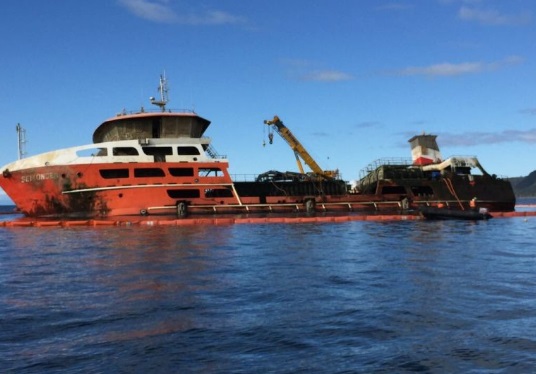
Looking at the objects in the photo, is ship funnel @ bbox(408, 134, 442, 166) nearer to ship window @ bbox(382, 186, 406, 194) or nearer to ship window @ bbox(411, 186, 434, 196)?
ship window @ bbox(411, 186, 434, 196)

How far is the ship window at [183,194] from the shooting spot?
38.7 metres

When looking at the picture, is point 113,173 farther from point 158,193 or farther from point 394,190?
point 394,190

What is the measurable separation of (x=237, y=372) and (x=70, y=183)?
3471 cm

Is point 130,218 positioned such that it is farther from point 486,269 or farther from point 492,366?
point 492,366

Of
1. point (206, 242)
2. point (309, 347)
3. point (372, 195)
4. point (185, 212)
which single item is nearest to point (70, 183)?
point (185, 212)

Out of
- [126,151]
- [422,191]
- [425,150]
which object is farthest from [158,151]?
[425,150]

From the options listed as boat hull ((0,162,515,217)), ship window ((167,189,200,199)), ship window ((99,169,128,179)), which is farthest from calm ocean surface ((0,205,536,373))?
ship window ((167,189,200,199))

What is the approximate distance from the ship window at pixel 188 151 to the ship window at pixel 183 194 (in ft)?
11.0

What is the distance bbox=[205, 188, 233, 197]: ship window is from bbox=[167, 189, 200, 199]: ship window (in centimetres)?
106

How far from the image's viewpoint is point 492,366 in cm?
666

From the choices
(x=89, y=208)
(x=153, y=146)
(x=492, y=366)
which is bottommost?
(x=492, y=366)

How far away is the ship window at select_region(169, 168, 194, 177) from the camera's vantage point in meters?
39.1

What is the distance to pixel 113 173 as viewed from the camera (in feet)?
125

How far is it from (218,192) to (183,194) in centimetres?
310
